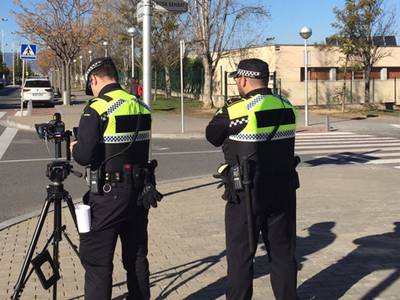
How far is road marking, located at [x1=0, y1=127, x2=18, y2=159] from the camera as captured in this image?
52.1 feet

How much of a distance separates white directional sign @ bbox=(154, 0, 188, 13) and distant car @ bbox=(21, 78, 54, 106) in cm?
2762

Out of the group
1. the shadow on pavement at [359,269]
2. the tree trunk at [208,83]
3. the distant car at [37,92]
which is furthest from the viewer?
the distant car at [37,92]

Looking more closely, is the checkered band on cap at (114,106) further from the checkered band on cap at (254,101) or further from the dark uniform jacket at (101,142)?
the checkered band on cap at (254,101)

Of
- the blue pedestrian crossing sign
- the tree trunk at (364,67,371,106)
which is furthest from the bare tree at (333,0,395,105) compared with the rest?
the blue pedestrian crossing sign

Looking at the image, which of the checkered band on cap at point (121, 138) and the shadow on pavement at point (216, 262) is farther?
the shadow on pavement at point (216, 262)

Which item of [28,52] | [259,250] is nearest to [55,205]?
[259,250]

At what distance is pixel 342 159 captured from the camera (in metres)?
14.0

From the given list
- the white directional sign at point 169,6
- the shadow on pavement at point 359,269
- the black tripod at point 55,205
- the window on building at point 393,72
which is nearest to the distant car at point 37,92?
the window on building at point 393,72

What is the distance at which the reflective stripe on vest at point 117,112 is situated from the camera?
3.71 meters

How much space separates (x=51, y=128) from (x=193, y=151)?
11.7 m

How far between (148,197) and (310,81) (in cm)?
3461

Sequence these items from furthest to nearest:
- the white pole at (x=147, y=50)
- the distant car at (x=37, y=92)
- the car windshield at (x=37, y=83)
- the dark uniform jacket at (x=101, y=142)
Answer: the car windshield at (x=37, y=83), the distant car at (x=37, y=92), the white pole at (x=147, y=50), the dark uniform jacket at (x=101, y=142)

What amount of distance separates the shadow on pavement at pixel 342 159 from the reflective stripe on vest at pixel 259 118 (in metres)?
9.33

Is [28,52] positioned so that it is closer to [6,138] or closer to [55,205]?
[6,138]
